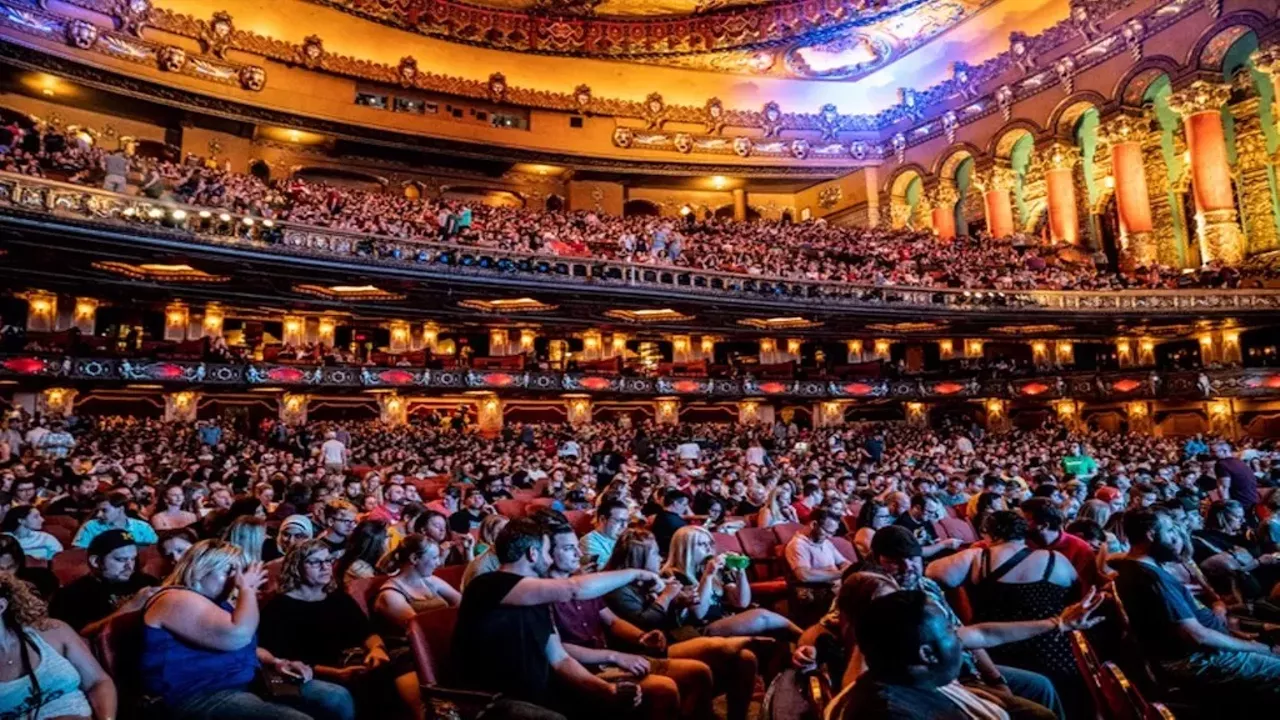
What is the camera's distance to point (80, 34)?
81.4 feet

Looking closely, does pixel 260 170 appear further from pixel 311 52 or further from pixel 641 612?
pixel 641 612

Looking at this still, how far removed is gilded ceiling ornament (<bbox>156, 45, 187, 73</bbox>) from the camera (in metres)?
26.7

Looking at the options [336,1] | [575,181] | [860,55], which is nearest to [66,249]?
[336,1]

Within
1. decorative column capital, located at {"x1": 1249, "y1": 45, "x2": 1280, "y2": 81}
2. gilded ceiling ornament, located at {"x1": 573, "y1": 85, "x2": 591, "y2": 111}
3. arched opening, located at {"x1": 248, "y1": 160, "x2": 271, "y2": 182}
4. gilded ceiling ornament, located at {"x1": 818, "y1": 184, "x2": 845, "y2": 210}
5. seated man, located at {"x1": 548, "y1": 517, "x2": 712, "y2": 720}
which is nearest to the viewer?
seated man, located at {"x1": 548, "y1": 517, "x2": 712, "y2": 720}

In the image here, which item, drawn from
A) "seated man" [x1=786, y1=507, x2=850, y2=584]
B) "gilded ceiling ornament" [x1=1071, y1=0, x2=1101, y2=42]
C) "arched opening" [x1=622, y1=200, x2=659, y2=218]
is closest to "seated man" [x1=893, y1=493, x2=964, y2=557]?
"seated man" [x1=786, y1=507, x2=850, y2=584]

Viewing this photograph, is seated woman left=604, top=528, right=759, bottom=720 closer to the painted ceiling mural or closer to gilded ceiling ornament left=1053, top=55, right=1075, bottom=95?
gilded ceiling ornament left=1053, top=55, right=1075, bottom=95

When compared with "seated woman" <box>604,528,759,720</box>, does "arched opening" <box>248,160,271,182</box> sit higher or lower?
higher

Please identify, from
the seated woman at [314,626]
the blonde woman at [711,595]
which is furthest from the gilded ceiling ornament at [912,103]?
the seated woman at [314,626]

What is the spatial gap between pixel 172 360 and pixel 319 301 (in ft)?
14.0

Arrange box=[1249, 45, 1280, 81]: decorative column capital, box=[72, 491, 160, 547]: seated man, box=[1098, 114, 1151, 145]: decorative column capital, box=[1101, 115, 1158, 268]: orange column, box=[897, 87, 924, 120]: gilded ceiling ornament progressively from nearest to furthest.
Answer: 1. box=[72, 491, 160, 547]: seated man
2. box=[1249, 45, 1280, 81]: decorative column capital
3. box=[1098, 114, 1151, 145]: decorative column capital
4. box=[1101, 115, 1158, 268]: orange column
5. box=[897, 87, 924, 120]: gilded ceiling ornament

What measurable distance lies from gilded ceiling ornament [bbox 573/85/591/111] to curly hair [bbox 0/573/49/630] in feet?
118

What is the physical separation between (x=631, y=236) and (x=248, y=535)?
23.2 metres

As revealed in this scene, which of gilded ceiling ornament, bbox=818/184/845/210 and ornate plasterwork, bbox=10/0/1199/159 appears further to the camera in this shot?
gilded ceiling ornament, bbox=818/184/845/210

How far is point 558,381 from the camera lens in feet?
86.4
